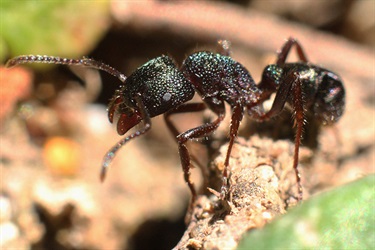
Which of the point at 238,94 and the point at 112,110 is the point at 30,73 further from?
the point at 238,94

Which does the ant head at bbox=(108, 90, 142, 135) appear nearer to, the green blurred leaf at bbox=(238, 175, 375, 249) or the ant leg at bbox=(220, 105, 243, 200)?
the ant leg at bbox=(220, 105, 243, 200)

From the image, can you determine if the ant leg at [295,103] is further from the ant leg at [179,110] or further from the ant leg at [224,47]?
the ant leg at [224,47]

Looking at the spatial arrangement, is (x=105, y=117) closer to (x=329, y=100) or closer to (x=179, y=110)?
(x=179, y=110)

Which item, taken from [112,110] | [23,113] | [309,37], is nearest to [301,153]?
[112,110]

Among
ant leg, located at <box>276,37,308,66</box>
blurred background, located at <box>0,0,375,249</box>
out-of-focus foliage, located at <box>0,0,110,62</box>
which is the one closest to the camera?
blurred background, located at <box>0,0,375,249</box>

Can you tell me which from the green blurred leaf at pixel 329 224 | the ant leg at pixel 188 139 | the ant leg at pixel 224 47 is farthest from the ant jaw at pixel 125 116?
the green blurred leaf at pixel 329 224

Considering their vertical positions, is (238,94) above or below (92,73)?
above

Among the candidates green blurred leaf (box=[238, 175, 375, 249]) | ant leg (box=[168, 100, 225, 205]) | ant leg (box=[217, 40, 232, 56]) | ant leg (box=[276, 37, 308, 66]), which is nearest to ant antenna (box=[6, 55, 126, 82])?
ant leg (box=[168, 100, 225, 205])
